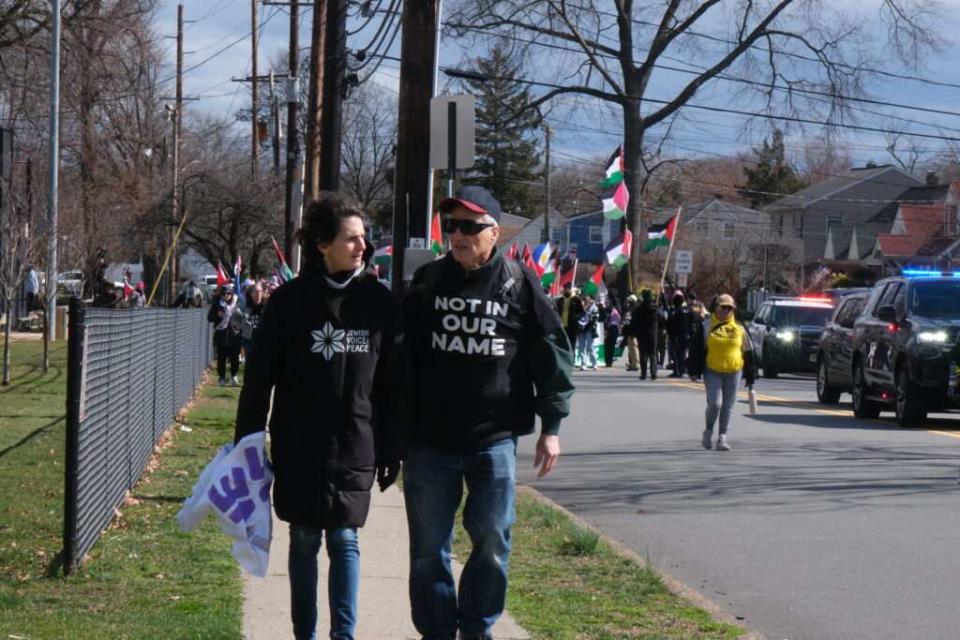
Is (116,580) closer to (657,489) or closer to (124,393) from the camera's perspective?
(124,393)

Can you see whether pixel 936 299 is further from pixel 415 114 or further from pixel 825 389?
pixel 415 114

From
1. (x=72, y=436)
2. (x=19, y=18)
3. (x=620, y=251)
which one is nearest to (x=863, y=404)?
(x=620, y=251)

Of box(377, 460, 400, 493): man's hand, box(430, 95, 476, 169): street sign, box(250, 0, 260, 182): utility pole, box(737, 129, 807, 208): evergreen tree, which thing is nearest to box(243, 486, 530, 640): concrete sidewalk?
box(377, 460, 400, 493): man's hand

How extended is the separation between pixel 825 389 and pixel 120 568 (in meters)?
17.4

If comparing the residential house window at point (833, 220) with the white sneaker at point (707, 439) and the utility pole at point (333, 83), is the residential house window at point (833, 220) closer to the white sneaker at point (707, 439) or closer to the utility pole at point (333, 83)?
the utility pole at point (333, 83)

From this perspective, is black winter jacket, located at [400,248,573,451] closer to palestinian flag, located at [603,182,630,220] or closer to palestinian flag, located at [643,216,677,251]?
palestinian flag, located at [603,182,630,220]

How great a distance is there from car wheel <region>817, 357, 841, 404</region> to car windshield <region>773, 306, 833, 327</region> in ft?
28.0

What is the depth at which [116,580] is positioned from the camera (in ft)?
24.9

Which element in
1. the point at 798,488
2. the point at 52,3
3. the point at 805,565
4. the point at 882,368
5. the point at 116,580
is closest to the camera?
the point at 116,580

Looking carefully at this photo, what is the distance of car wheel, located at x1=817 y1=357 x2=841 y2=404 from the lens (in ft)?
77.4

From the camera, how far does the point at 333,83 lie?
70.7 feet

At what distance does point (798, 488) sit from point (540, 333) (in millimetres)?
7234

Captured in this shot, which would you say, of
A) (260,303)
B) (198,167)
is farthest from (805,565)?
(198,167)

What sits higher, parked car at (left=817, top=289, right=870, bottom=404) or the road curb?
parked car at (left=817, top=289, right=870, bottom=404)
